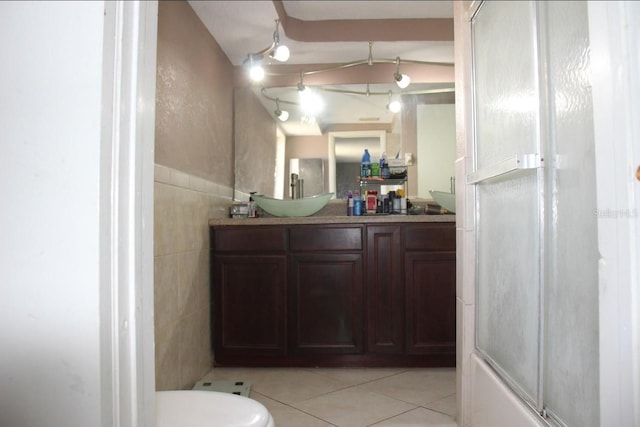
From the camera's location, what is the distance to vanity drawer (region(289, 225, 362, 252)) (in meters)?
2.19

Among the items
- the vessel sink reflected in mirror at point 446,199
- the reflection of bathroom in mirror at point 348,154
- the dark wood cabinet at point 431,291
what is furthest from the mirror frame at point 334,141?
the dark wood cabinet at point 431,291

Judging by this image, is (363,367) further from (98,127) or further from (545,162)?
(98,127)

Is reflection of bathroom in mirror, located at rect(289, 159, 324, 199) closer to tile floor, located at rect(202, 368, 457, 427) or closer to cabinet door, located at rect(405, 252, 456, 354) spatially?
cabinet door, located at rect(405, 252, 456, 354)

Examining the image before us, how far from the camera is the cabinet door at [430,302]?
213cm

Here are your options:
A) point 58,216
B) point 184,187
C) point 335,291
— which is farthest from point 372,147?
point 58,216

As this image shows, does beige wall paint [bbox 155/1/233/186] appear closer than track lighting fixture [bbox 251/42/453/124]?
Yes

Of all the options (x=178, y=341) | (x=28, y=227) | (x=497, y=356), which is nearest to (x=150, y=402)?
(x=28, y=227)

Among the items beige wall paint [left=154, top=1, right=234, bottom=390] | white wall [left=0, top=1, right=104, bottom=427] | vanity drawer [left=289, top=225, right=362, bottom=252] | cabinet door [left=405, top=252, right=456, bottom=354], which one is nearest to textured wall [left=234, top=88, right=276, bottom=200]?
beige wall paint [left=154, top=1, right=234, bottom=390]

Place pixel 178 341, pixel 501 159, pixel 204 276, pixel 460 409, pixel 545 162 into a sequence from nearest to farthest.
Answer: pixel 545 162 < pixel 501 159 < pixel 460 409 < pixel 178 341 < pixel 204 276

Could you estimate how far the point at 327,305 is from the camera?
2.18 metres

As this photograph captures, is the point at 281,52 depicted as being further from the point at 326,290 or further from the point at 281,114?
the point at 326,290

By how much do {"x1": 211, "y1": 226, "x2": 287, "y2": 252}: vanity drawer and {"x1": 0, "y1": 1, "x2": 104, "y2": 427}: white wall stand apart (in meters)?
1.82

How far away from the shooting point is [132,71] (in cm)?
42

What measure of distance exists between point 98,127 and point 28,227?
0.13 metres
